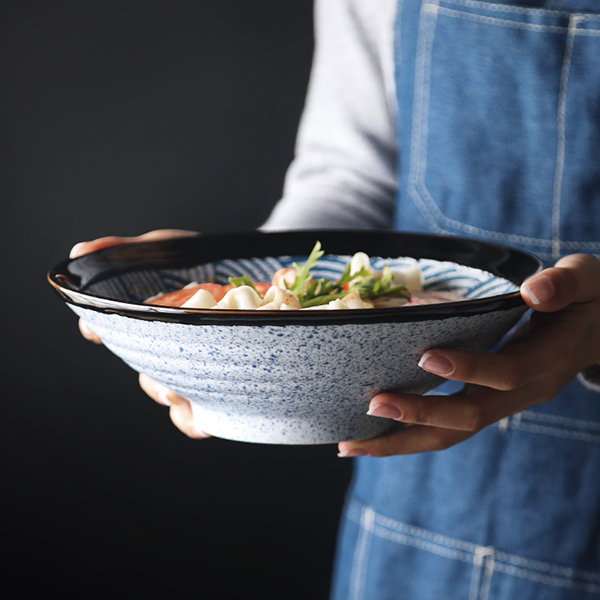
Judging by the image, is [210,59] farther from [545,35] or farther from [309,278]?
[309,278]

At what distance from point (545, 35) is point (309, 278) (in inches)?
19.5

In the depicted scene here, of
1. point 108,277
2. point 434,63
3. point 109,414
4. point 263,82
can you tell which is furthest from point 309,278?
point 109,414

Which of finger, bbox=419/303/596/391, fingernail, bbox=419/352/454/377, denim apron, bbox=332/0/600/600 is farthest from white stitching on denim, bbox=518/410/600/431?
fingernail, bbox=419/352/454/377

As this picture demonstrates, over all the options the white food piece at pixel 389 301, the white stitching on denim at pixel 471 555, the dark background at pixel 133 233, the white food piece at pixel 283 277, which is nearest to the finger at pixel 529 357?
the white food piece at pixel 389 301

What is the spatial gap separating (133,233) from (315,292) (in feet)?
3.85

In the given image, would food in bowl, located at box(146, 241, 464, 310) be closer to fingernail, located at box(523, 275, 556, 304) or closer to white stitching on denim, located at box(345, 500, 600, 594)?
fingernail, located at box(523, 275, 556, 304)

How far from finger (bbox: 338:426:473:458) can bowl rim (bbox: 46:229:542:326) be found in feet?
0.52

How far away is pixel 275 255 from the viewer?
0.81 metres

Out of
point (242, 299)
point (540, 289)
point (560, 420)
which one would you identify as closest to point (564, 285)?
point (540, 289)

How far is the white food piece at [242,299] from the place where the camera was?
0.59 m

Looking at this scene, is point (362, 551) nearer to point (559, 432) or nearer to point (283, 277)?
point (559, 432)

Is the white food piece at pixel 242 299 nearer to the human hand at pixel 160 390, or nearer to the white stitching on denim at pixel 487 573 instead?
the human hand at pixel 160 390

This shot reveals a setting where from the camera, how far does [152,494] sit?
184 centimetres

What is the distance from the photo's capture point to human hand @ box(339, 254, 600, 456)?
0.55 meters
